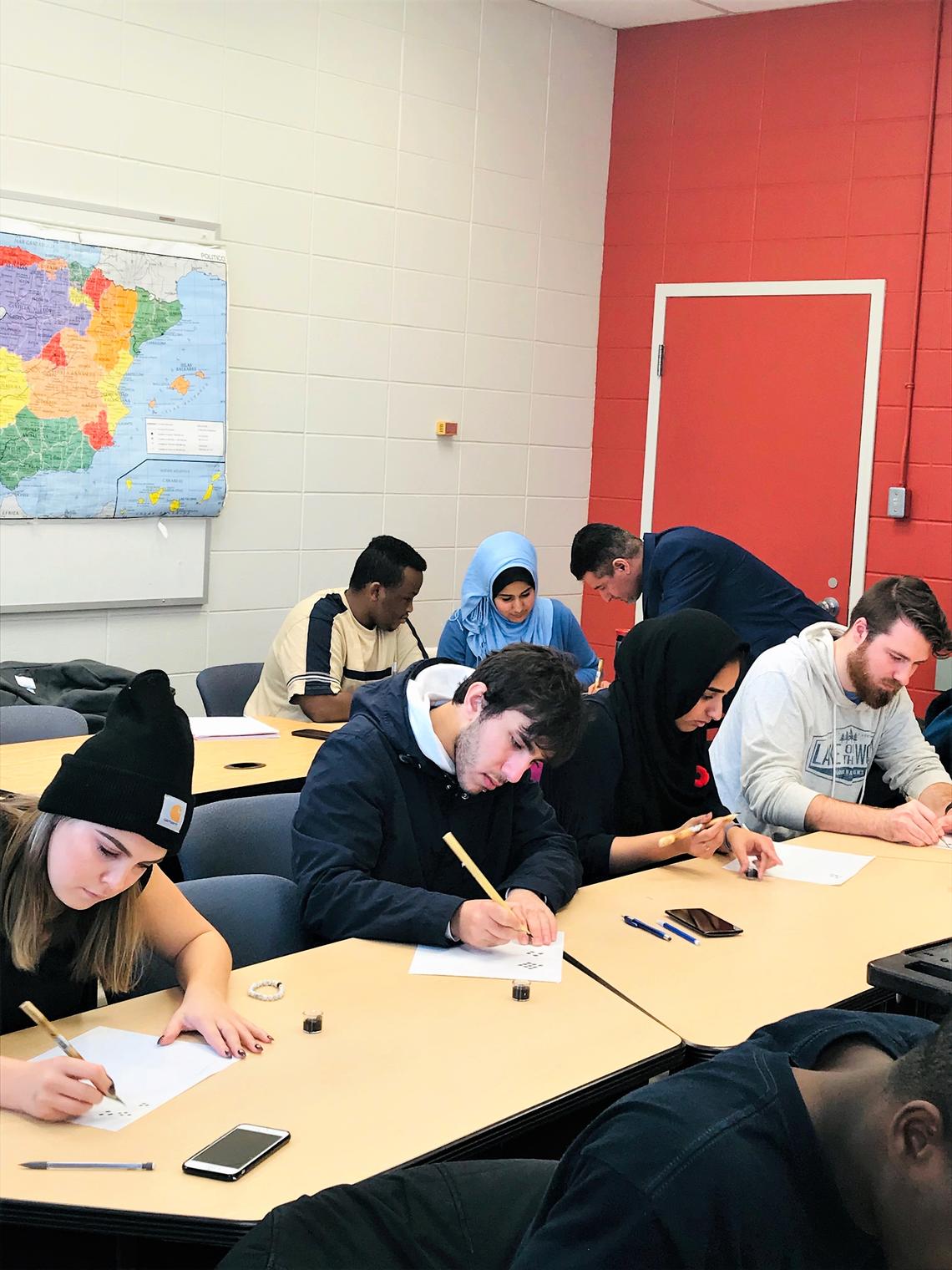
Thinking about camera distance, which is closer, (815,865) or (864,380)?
(815,865)

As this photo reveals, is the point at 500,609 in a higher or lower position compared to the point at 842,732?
higher

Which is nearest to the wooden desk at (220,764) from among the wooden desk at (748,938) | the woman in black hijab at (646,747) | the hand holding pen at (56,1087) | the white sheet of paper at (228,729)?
the white sheet of paper at (228,729)

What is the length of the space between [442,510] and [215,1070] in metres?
4.19

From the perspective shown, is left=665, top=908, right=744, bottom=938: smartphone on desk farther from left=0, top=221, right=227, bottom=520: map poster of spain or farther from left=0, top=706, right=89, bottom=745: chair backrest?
left=0, top=221, right=227, bottom=520: map poster of spain

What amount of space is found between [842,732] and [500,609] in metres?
1.54

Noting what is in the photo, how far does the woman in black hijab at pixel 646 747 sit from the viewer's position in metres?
3.01

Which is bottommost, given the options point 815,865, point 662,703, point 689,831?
point 815,865

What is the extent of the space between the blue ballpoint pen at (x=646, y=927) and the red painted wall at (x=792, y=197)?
3.08m

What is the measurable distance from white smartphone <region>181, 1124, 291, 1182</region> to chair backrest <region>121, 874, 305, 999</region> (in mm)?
663

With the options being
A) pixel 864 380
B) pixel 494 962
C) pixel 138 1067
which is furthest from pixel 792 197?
pixel 138 1067

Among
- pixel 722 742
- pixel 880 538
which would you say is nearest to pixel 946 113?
pixel 880 538

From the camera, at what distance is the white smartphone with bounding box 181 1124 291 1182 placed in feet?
4.99

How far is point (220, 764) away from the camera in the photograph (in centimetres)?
360

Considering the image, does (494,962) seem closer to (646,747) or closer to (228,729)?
(646,747)
